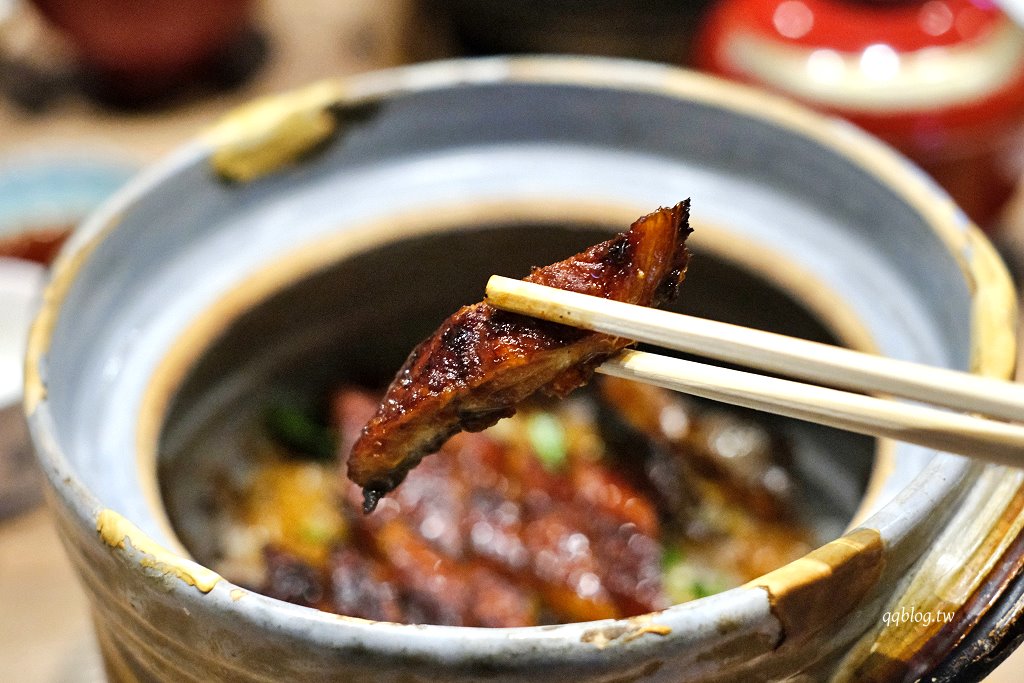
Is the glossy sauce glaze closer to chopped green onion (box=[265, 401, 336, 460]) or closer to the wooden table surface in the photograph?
chopped green onion (box=[265, 401, 336, 460])

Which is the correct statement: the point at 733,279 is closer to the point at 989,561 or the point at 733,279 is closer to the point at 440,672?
the point at 989,561

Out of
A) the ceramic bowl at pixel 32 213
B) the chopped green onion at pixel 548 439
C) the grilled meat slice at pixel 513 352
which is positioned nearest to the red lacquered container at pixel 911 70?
the chopped green onion at pixel 548 439

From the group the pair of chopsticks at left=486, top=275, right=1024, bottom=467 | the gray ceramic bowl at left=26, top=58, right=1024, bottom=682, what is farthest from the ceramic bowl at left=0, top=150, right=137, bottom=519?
the pair of chopsticks at left=486, top=275, right=1024, bottom=467

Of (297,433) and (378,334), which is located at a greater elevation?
(378,334)

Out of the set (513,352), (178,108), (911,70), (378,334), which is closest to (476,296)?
(378,334)

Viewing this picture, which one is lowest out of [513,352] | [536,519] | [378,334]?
[536,519]

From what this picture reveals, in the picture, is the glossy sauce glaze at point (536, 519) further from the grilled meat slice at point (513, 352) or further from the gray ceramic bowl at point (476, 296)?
the grilled meat slice at point (513, 352)

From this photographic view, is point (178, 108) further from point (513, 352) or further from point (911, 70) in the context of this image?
point (513, 352)

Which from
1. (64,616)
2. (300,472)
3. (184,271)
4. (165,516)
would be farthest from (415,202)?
(64,616)
